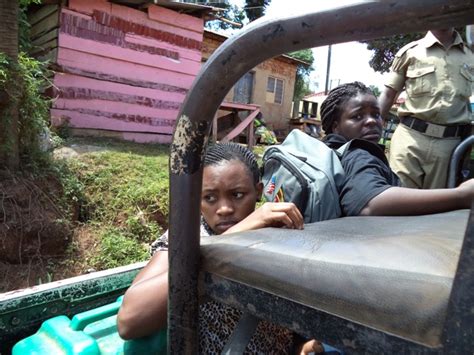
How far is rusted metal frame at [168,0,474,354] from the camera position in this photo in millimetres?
484

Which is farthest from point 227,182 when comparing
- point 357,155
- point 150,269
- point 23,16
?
point 23,16

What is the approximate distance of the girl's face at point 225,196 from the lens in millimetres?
1293

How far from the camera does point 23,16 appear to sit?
604cm

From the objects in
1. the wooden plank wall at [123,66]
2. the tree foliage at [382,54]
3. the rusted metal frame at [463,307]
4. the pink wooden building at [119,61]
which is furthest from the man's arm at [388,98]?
the tree foliage at [382,54]

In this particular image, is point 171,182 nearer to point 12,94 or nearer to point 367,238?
point 367,238

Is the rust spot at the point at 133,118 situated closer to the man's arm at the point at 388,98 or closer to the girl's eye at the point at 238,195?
the man's arm at the point at 388,98

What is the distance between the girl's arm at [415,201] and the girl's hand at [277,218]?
44cm

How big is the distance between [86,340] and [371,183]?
1.06 metres

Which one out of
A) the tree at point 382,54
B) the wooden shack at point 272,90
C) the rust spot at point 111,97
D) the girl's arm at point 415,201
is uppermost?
the tree at point 382,54

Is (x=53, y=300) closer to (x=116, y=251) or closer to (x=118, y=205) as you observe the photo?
(x=116, y=251)

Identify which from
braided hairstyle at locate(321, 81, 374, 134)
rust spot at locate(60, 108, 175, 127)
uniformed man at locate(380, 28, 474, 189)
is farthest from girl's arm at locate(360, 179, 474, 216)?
rust spot at locate(60, 108, 175, 127)

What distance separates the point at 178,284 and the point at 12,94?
3.45m

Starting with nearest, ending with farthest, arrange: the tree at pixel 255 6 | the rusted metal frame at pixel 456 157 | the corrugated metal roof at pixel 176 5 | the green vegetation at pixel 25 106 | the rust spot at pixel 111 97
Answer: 1. the rusted metal frame at pixel 456 157
2. the green vegetation at pixel 25 106
3. the rust spot at pixel 111 97
4. the corrugated metal roof at pixel 176 5
5. the tree at pixel 255 6

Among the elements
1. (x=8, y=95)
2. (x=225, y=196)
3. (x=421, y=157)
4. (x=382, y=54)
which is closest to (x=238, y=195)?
(x=225, y=196)
